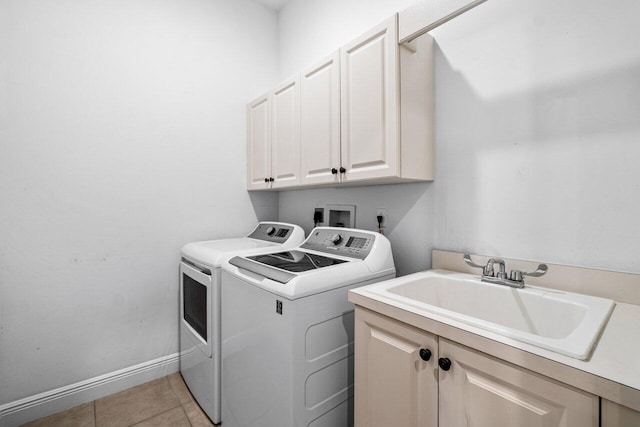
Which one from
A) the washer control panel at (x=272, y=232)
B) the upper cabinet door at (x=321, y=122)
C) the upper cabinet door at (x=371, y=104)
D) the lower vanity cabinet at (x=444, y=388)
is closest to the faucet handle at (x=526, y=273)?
the lower vanity cabinet at (x=444, y=388)

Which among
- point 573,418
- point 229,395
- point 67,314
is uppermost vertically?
point 573,418

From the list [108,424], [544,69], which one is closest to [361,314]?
[544,69]

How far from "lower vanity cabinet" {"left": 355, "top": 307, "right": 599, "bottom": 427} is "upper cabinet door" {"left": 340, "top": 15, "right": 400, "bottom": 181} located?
73cm

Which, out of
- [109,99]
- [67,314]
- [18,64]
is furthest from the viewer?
[109,99]

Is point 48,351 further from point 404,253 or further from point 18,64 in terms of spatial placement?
point 404,253

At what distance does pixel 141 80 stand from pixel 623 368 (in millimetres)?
2635

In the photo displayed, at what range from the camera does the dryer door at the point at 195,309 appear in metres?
1.62

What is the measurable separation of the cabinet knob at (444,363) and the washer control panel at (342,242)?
2.31ft

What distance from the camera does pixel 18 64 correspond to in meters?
1.60

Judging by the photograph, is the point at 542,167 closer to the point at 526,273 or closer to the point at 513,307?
the point at 526,273

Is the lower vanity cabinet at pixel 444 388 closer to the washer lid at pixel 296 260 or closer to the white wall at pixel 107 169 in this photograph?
the washer lid at pixel 296 260

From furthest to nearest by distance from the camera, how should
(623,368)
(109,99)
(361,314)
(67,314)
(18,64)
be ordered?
(109,99) < (67,314) < (18,64) < (361,314) < (623,368)

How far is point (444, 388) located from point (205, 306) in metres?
1.31

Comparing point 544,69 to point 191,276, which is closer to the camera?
point 544,69
